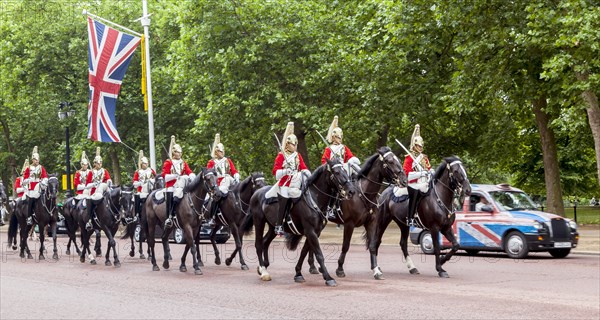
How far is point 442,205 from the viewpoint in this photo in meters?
17.0

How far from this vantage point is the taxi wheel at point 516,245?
20487 mm

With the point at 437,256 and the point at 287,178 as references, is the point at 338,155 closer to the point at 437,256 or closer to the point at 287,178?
the point at 287,178

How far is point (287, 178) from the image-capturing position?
1599 cm

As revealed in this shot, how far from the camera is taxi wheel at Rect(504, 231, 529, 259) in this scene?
20487mm

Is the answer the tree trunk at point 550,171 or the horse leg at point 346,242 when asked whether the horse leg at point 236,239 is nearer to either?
the horse leg at point 346,242

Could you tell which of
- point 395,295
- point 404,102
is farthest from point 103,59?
point 395,295

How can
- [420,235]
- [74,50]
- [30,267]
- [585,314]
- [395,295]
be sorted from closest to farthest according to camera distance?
[585,314] → [395,295] → [30,267] → [420,235] → [74,50]

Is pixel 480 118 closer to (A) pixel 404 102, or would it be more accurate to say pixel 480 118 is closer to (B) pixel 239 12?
(A) pixel 404 102

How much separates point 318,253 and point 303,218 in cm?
84

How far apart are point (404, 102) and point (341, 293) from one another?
18.9 metres

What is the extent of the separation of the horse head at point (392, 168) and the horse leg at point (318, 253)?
172 cm

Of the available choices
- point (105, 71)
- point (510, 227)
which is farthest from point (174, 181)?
point (105, 71)

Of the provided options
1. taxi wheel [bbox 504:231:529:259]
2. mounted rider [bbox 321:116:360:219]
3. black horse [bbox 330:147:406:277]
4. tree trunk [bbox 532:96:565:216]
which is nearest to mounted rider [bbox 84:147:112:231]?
mounted rider [bbox 321:116:360:219]

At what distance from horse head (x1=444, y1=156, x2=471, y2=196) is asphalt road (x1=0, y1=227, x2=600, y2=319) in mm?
1634
